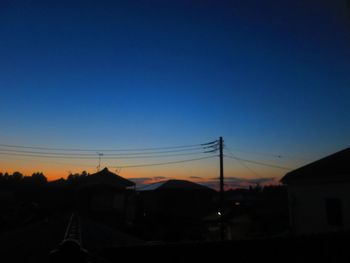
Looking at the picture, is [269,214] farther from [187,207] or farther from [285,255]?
[285,255]

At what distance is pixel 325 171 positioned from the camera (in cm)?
1861

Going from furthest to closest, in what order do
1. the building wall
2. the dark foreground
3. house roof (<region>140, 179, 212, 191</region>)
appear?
house roof (<region>140, 179, 212, 191</region>)
the building wall
the dark foreground

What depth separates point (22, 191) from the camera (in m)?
→ 45.8

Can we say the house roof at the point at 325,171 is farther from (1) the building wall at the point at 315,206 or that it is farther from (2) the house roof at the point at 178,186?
(2) the house roof at the point at 178,186

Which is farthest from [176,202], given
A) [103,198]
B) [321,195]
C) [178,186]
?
[321,195]

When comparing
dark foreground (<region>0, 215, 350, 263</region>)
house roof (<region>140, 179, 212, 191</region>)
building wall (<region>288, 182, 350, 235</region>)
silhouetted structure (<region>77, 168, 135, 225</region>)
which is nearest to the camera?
dark foreground (<region>0, 215, 350, 263</region>)

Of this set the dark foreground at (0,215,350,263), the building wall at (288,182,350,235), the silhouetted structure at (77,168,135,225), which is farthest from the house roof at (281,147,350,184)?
the silhouetted structure at (77,168,135,225)

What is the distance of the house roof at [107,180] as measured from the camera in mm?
35688

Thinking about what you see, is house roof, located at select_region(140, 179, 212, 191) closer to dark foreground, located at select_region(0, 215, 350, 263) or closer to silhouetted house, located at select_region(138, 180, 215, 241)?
silhouetted house, located at select_region(138, 180, 215, 241)

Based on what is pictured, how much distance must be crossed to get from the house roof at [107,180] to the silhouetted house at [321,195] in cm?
2139

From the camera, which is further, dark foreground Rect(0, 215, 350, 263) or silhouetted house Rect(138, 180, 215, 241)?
silhouetted house Rect(138, 180, 215, 241)

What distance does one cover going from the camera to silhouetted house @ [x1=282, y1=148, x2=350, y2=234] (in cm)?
1741

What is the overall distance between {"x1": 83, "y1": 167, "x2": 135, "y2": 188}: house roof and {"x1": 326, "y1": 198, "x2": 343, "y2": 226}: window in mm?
23603

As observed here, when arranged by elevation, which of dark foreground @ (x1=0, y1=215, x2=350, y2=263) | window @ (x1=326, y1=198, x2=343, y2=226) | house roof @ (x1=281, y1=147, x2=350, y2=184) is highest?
house roof @ (x1=281, y1=147, x2=350, y2=184)
